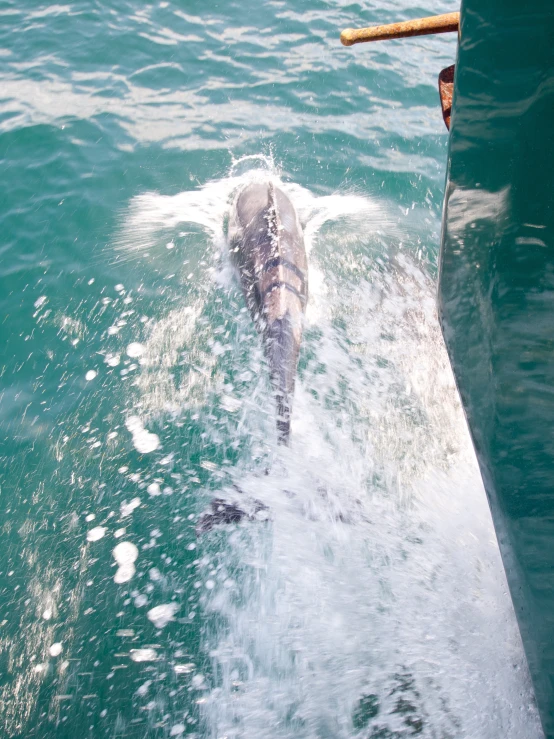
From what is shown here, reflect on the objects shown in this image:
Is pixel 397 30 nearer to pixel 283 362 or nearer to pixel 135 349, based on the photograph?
pixel 283 362

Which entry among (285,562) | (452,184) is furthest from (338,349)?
(452,184)

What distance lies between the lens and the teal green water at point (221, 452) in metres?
3.40

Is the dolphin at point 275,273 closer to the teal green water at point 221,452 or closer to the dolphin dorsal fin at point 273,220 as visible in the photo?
the dolphin dorsal fin at point 273,220

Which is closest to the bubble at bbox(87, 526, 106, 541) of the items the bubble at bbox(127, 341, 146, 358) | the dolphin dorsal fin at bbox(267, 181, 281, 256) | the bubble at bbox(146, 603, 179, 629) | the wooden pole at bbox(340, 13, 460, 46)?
the bubble at bbox(146, 603, 179, 629)

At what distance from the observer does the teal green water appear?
3.40 metres

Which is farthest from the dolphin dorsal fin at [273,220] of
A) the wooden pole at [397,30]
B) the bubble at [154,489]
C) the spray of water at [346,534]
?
the wooden pole at [397,30]

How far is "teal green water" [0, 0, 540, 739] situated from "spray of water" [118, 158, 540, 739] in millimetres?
17

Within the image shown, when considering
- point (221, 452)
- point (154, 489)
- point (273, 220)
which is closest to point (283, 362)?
point (221, 452)

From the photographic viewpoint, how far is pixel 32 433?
15.8 feet

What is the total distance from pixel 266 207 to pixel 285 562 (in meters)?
3.92

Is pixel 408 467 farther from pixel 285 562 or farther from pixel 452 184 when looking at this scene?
pixel 452 184

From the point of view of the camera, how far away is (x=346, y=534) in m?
4.00

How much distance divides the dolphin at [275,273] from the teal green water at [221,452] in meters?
0.22

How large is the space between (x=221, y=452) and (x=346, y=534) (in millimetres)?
1268
